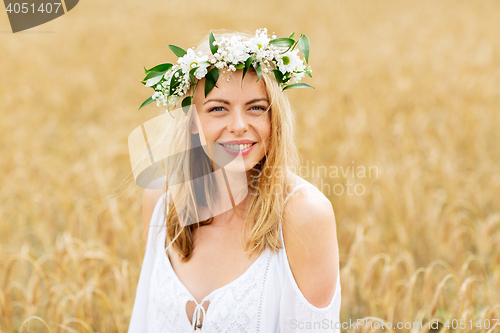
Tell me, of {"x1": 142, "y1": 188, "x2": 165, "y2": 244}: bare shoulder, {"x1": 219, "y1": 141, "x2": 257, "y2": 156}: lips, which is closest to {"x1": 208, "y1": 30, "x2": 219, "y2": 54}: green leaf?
{"x1": 219, "y1": 141, "x2": 257, "y2": 156}: lips

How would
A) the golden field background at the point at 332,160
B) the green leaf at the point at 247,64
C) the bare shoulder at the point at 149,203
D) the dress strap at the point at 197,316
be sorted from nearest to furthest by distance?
the green leaf at the point at 247,64, the dress strap at the point at 197,316, the bare shoulder at the point at 149,203, the golden field background at the point at 332,160

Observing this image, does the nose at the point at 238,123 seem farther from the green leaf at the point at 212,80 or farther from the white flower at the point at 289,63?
the white flower at the point at 289,63

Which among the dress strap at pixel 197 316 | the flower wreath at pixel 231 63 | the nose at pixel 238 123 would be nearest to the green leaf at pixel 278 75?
the flower wreath at pixel 231 63

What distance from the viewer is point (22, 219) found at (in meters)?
3.54

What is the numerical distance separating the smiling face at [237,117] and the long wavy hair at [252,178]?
0.04 meters

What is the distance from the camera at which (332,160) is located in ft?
→ 14.3

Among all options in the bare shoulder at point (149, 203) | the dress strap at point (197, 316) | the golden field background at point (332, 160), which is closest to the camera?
Result: the dress strap at point (197, 316)

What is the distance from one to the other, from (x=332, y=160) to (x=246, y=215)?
9.75ft

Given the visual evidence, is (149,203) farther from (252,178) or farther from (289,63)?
(289,63)

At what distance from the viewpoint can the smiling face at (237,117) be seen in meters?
1.37

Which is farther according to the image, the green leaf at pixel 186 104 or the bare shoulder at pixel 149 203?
the bare shoulder at pixel 149 203

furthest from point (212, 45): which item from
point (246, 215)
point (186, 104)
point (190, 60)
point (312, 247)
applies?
point (312, 247)

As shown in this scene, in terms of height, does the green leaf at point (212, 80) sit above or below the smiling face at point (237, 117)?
above

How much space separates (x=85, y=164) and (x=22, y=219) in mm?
960
